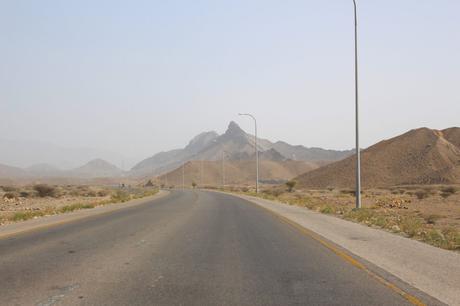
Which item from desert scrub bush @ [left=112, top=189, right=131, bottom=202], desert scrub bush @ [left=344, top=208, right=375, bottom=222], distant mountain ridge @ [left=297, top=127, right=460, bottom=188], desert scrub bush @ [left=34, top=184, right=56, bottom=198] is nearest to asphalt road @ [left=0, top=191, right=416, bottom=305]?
desert scrub bush @ [left=344, top=208, right=375, bottom=222]

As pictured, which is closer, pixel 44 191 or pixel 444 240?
pixel 444 240

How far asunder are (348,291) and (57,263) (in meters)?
5.88

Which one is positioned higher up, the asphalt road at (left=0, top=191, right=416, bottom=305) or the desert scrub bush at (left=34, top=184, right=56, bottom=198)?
the desert scrub bush at (left=34, top=184, right=56, bottom=198)

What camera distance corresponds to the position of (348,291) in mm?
8344

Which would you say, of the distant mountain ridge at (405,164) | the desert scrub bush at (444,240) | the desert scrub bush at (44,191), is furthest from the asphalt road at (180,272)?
the distant mountain ridge at (405,164)

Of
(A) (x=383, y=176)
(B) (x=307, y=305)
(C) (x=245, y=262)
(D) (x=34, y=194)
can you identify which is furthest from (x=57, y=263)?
(A) (x=383, y=176)

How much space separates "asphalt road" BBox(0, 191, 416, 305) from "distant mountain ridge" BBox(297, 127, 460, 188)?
83657 millimetres

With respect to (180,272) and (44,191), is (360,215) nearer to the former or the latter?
(180,272)

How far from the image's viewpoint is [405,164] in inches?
4232

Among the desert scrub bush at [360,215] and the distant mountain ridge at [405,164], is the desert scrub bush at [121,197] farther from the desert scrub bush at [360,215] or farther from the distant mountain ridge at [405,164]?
the distant mountain ridge at [405,164]

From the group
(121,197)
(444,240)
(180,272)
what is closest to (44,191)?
(121,197)

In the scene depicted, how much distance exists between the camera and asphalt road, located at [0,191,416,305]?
25.7ft

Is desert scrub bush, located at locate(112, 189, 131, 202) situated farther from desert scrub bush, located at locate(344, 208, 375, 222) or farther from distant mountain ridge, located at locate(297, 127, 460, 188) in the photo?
distant mountain ridge, located at locate(297, 127, 460, 188)

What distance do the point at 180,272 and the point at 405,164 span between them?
103309 millimetres
